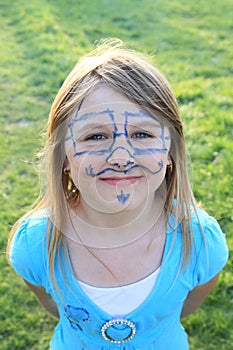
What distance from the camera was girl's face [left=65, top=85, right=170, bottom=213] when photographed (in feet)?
4.46

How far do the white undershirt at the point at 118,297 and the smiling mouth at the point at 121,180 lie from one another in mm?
356

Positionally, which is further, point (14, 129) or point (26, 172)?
point (14, 129)

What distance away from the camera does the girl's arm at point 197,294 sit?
6.01ft

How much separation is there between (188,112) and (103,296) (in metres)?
2.51

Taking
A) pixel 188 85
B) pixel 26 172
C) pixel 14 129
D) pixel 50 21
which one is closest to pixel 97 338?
pixel 26 172

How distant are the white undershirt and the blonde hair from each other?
0.15m

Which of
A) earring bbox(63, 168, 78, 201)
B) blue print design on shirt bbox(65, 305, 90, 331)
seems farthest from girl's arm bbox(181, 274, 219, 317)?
earring bbox(63, 168, 78, 201)

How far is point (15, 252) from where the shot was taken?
1.64 m

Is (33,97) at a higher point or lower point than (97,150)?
lower

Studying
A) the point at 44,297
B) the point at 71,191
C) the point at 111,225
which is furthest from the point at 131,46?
the point at 111,225

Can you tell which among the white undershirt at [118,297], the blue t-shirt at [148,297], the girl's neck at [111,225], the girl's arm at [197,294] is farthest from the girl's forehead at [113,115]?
the girl's arm at [197,294]

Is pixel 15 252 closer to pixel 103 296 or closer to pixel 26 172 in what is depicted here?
pixel 103 296

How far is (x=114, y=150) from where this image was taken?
1.36 metres

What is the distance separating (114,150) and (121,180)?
0.08m
